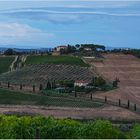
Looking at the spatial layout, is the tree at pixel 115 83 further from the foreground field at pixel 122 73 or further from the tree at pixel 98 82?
the tree at pixel 98 82

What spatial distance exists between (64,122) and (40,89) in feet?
97.7

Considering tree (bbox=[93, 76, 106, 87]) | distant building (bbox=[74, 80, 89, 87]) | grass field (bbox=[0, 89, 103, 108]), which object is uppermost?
tree (bbox=[93, 76, 106, 87])

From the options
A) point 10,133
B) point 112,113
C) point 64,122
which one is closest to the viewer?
point 10,133

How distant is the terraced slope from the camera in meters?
59.0

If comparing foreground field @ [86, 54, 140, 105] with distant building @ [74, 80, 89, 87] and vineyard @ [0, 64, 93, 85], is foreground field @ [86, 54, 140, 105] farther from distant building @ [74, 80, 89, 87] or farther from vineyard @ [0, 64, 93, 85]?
distant building @ [74, 80, 89, 87]

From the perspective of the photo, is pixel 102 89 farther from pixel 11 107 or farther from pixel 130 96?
pixel 11 107

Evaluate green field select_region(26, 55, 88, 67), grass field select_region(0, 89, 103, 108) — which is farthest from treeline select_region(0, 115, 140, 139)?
green field select_region(26, 55, 88, 67)

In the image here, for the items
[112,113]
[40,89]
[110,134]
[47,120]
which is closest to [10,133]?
[47,120]

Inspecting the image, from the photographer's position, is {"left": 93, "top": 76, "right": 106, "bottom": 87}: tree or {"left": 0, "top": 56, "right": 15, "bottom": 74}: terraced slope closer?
{"left": 93, "top": 76, "right": 106, "bottom": 87}: tree

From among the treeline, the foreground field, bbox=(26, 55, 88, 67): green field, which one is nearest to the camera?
the treeline

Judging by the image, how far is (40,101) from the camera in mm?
39031

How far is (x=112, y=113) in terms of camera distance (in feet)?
114

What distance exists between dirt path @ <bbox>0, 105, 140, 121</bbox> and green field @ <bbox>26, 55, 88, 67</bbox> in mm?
24777

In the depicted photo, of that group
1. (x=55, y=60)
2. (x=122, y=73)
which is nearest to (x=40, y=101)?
(x=122, y=73)
